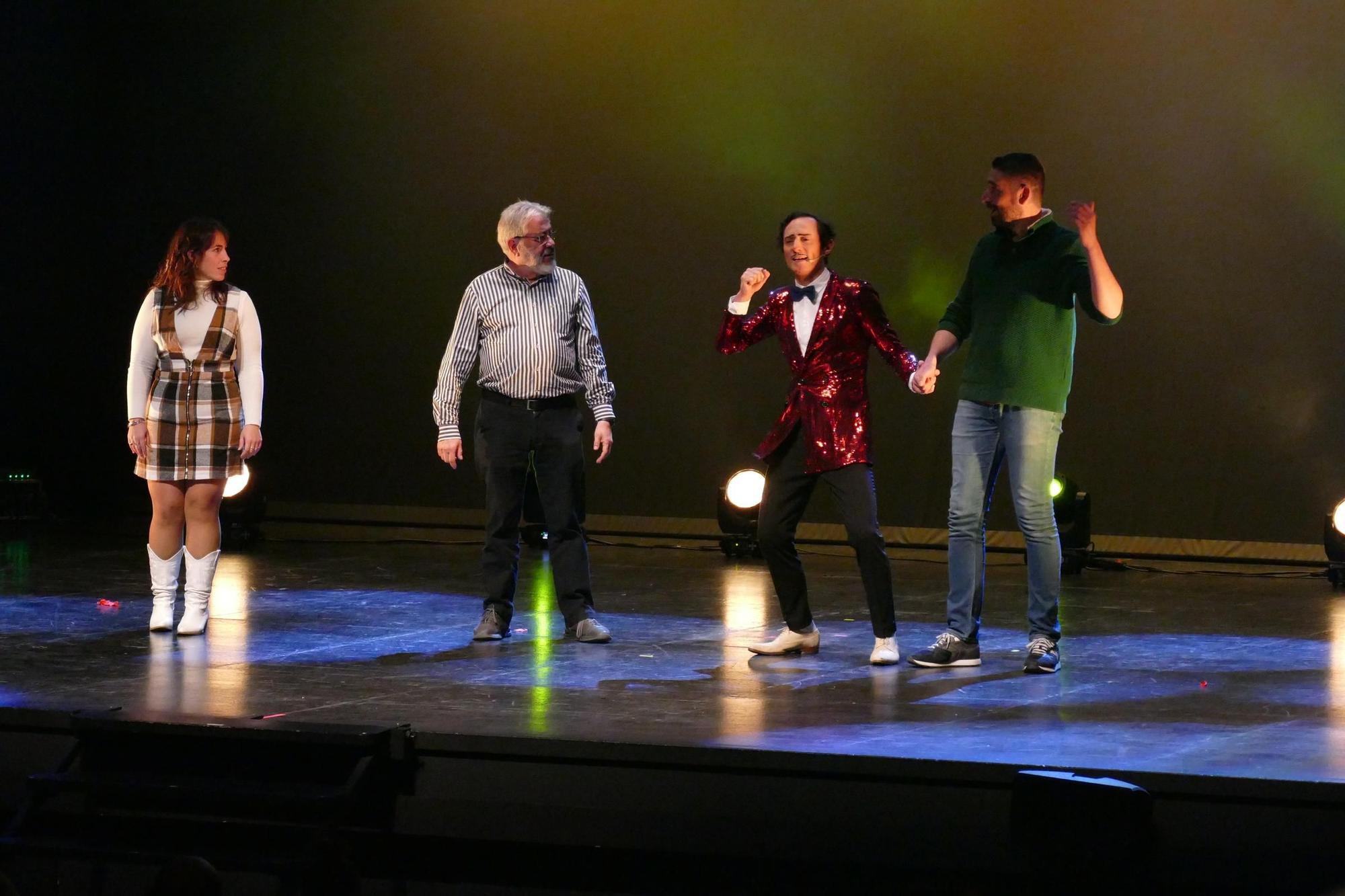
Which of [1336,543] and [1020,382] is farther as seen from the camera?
[1336,543]

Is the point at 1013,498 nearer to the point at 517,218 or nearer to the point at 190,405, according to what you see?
the point at 517,218

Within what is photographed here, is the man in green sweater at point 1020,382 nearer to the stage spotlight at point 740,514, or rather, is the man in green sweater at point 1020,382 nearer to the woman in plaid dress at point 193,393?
the woman in plaid dress at point 193,393

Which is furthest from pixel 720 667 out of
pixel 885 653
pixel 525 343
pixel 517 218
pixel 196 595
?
pixel 196 595

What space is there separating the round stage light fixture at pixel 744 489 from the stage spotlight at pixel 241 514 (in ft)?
7.64

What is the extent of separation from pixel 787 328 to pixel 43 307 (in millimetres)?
6264

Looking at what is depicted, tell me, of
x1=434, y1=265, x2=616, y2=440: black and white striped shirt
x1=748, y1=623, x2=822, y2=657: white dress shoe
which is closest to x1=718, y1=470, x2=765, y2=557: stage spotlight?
x1=434, y1=265, x2=616, y2=440: black and white striped shirt

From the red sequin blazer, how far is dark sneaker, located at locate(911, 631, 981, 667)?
1.74 ft

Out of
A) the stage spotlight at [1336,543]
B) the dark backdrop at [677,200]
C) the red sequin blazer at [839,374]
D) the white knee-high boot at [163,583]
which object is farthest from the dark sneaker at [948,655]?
the dark backdrop at [677,200]

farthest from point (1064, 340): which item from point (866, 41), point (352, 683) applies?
point (866, 41)

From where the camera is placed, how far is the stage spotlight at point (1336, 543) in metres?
6.32

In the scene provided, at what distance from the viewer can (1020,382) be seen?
4.04 metres

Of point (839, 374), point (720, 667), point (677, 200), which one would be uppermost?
point (677, 200)

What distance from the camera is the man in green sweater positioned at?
4035mm

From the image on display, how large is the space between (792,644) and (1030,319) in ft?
3.62
